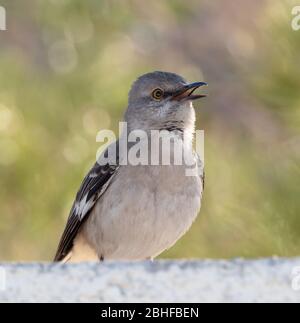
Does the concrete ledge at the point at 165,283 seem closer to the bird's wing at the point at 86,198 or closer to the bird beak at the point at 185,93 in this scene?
the bird's wing at the point at 86,198

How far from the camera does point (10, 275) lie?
143cm

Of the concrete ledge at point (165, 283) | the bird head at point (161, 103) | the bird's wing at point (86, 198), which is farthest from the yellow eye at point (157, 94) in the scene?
the concrete ledge at point (165, 283)

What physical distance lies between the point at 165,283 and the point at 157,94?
180cm

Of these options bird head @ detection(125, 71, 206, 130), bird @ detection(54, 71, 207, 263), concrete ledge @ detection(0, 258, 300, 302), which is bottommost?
concrete ledge @ detection(0, 258, 300, 302)

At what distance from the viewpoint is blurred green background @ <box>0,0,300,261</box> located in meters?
2.73

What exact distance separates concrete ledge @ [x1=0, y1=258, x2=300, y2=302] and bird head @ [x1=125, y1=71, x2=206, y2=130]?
5.04 feet

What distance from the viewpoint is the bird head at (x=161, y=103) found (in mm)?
2939

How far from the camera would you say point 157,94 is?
10.2 feet

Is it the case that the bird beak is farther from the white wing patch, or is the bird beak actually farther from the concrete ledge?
the concrete ledge

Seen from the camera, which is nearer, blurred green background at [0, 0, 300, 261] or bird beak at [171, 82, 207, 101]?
blurred green background at [0, 0, 300, 261]

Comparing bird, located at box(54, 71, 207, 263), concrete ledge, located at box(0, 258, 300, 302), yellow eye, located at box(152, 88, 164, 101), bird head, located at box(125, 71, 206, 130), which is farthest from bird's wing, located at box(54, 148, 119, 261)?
concrete ledge, located at box(0, 258, 300, 302)
